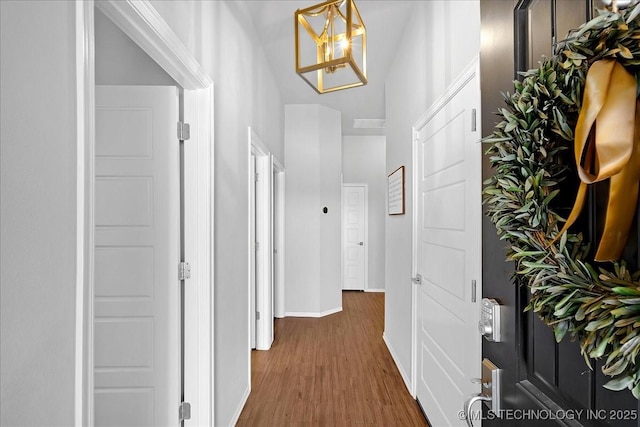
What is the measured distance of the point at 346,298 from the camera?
20.3 feet

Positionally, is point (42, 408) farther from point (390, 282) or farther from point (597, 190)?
point (390, 282)

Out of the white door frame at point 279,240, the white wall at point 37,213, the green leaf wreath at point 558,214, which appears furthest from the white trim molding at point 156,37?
the white door frame at point 279,240

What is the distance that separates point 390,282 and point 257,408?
1829 millimetres

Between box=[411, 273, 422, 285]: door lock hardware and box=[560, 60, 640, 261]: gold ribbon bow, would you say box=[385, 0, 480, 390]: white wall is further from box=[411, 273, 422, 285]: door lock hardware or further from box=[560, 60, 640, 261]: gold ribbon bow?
box=[560, 60, 640, 261]: gold ribbon bow

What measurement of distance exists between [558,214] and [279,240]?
4.37 meters

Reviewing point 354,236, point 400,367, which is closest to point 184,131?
point 400,367

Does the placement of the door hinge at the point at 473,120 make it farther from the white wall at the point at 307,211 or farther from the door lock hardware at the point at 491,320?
the white wall at the point at 307,211

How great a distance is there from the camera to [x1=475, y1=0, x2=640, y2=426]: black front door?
538 millimetres

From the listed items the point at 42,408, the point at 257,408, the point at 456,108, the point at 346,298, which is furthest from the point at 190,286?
the point at 346,298

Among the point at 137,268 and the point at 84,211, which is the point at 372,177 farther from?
the point at 84,211

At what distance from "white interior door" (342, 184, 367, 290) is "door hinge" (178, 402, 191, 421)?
5.06m

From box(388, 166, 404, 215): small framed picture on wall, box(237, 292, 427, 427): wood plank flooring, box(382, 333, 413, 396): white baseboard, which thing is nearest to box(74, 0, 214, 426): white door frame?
box(237, 292, 427, 427): wood plank flooring

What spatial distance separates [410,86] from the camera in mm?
2877

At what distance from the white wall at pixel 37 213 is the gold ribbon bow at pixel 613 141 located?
3.26ft
